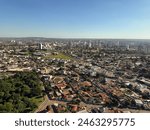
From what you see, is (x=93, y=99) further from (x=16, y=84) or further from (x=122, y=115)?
(x=122, y=115)

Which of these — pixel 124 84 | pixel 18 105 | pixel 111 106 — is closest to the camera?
pixel 18 105

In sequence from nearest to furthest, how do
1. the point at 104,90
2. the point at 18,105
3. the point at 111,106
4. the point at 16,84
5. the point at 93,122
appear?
the point at 93,122 → the point at 18,105 → the point at 111,106 → the point at 16,84 → the point at 104,90

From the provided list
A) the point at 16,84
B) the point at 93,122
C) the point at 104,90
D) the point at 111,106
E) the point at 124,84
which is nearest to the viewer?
the point at 93,122

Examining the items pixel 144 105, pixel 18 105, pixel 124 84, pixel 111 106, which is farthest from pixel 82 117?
pixel 124 84

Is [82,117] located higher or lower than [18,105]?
higher

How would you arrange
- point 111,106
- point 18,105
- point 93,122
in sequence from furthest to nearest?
point 111,106 → point 18,105 → point 93,122

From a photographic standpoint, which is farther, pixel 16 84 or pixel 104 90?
pixel 104 90

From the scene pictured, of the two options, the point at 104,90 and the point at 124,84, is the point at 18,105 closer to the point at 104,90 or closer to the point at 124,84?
the point at 104,90

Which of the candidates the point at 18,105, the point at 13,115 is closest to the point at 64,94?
the point at 18,105

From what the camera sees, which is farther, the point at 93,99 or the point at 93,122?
the point at 93,99
